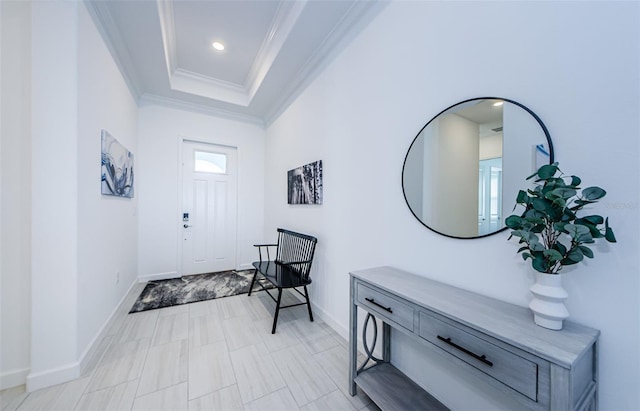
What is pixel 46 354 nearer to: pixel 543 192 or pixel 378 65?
pixel 543 192

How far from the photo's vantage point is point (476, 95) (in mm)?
1249

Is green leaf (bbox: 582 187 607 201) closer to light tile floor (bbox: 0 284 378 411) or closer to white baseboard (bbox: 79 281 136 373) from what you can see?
light tile floor (bbox: 0 284 378 411)

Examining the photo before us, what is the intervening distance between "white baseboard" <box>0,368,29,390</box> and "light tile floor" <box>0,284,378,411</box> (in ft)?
0.14

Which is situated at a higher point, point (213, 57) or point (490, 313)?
point (213, 57)

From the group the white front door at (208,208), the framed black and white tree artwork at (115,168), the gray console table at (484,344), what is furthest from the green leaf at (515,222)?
the white front door at (208,208)

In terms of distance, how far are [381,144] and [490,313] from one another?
1269 mm

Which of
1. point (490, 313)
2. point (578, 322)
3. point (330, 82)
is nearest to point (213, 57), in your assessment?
point (330, 82)

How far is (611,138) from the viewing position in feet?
2.78

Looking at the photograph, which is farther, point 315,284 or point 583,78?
point 315,284

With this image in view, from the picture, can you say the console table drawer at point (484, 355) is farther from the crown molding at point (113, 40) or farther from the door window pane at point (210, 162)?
the door window pane at point (210, 162)

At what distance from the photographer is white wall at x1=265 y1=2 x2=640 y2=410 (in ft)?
2.71

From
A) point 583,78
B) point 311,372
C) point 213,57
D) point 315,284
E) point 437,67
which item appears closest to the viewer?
point 583,78

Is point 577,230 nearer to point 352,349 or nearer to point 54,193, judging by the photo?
point 352,349

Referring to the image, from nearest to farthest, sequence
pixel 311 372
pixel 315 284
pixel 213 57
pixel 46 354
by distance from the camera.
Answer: pixel 46 354, pixel 311 372, pixel 315 284, pixel 213 57
